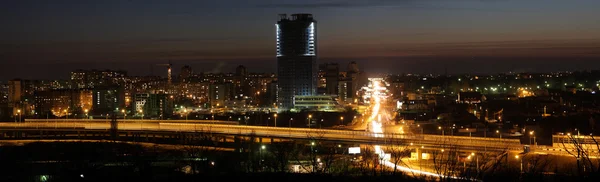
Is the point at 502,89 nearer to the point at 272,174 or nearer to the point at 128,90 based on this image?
the point at 128,90

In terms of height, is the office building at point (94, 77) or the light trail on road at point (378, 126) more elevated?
the office building at point (94, 77)

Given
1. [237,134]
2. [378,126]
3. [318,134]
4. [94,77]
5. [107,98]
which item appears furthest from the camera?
[94,77]

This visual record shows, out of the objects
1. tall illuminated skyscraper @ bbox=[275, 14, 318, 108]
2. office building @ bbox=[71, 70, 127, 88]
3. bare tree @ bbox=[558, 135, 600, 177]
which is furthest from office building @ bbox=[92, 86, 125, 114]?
bare tree @ bbox=[558, 135, 600, 177]

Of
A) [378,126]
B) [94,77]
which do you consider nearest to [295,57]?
[378,126]

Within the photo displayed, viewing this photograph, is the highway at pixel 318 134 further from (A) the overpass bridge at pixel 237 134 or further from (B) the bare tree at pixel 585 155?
(B) the bare tree at pixel 585 155

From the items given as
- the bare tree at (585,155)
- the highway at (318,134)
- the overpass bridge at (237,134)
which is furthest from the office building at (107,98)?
the bare tree at (585,155)

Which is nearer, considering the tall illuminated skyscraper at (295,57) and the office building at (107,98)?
the tall illuminated skyscraper at (295,57)

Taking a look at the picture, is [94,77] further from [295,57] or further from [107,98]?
[295,57]
